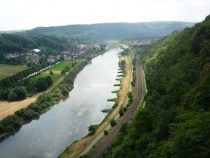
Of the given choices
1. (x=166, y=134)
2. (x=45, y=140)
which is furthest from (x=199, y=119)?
(x=45, y=140)

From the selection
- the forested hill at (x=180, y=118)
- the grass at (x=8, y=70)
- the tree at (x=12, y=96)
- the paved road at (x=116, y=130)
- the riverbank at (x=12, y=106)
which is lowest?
the grass at (x=8, y=70)

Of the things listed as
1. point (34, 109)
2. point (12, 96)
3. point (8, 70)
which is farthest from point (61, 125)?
point (8, 70)

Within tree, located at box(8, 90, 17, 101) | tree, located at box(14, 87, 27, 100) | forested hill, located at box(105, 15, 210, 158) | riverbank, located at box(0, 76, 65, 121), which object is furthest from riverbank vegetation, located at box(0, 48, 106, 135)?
forested hill, located at box(105, 15, 210, 158)

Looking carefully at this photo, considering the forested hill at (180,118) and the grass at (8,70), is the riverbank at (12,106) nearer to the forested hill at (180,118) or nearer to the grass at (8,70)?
the forested hill at (180,118)

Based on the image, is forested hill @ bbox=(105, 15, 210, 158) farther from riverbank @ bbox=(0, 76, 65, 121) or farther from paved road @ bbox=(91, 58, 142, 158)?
riverbank @ bbox=(0, 76, 65, 121)

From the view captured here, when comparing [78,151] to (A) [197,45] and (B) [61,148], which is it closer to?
(B) [61,148]

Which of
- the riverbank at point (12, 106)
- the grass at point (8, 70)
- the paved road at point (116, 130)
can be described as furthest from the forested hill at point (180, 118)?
the grass at point (8, 70)
